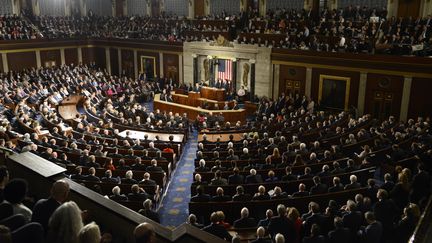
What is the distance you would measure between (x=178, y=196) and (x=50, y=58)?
2406cm

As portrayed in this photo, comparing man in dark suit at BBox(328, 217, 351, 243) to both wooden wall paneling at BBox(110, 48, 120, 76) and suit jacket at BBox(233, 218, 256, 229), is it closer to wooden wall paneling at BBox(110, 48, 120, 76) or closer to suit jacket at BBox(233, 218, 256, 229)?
suit jacket at BBox(233, 218, 256, 229)

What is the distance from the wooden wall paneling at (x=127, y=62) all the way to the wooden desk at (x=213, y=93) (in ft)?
33.1

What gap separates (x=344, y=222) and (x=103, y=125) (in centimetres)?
1358

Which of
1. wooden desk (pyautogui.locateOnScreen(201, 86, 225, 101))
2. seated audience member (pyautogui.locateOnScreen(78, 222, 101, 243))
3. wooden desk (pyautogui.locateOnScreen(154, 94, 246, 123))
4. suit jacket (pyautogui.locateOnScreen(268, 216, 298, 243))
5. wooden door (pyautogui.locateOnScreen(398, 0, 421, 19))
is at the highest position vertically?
wooden door (pyautogui.locateOnScreen(398, 0, 421, 19))

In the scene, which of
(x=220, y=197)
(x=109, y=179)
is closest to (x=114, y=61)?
(x=109, y=179)

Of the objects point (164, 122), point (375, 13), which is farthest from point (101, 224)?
point (375, 13)

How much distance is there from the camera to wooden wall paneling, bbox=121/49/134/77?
1263 inches

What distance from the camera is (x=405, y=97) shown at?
19500 mm

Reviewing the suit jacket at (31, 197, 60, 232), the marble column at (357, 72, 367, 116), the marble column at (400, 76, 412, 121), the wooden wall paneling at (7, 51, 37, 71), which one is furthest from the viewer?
the wooden wall paneling at (7, 51, 37, 71)

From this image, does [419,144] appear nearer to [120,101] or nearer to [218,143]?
[218,143]

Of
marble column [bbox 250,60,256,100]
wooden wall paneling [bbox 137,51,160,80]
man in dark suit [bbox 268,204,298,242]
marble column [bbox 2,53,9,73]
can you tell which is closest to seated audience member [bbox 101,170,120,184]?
man in dark suit [bbox 268,204,298,242]

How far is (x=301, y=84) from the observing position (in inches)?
913

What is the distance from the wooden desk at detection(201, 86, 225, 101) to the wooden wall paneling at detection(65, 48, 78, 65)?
14056 millimetres

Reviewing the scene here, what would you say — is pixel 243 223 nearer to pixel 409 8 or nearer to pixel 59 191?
pixel 59 191
